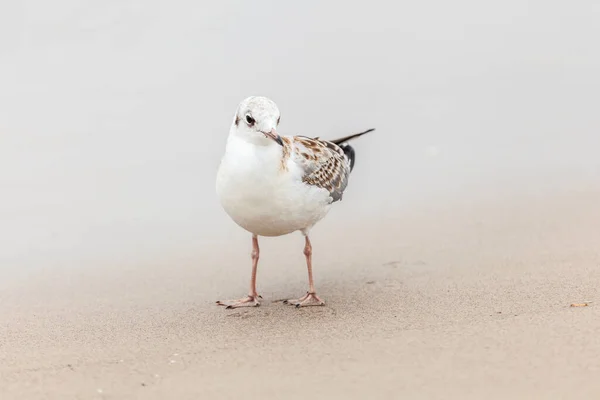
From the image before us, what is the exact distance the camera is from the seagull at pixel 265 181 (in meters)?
6.15

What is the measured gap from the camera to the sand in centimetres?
461

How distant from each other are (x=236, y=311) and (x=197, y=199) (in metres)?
3.10

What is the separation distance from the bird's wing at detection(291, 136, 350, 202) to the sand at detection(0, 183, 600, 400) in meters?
0.69

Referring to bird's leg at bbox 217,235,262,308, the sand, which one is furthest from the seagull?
the sand

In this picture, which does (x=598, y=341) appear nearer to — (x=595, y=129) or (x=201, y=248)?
(x=201, y=248)

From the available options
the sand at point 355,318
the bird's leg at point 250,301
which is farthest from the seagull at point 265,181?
the sand at point 355,318

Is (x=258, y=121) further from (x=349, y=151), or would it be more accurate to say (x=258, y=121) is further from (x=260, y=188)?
(x=349, y=151)

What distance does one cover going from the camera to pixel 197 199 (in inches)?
366

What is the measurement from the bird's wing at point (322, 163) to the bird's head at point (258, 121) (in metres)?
0.51

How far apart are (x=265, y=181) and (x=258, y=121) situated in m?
0.40

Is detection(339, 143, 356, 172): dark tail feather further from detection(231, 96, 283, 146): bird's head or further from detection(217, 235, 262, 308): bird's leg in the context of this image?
detection(231, 96, 283, 146): bird's head

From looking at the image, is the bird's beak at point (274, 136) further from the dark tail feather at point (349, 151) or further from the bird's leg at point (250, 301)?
the dark tail feather at point (349, 151)

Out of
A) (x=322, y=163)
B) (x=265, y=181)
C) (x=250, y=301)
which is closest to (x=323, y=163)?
(x=322, y=163)

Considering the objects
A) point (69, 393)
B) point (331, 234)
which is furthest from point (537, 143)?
point (69, 393)
